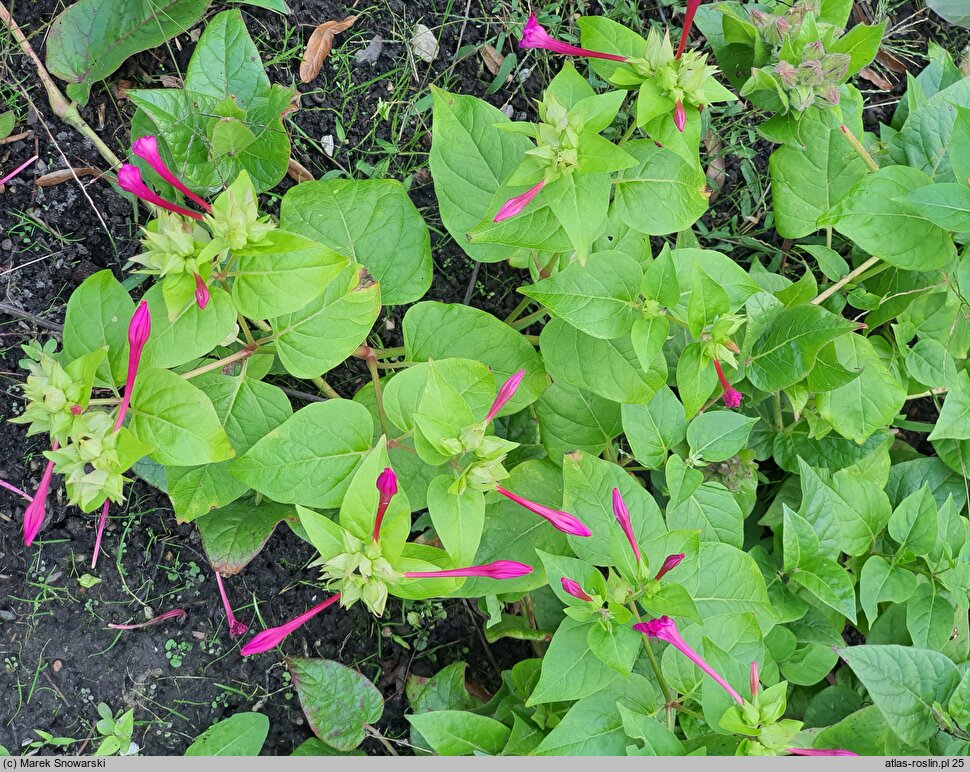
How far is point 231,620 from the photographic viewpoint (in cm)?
188

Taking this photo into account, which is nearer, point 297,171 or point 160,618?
point 160,618

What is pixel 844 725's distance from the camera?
6.09ft

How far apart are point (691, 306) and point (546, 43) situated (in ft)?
2.02

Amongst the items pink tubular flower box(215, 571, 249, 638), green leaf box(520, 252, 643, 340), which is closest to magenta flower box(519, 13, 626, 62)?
green leaf box(520, 252, 643, 340)

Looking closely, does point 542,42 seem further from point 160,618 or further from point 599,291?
point 160,618

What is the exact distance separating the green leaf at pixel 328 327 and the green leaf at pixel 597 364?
41 centimetres

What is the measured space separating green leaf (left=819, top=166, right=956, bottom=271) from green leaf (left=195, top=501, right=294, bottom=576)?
1.51 metres

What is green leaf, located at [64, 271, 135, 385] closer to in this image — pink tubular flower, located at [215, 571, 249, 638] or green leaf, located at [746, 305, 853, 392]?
pink tubular flower, located at [215, 571, 249, 638]

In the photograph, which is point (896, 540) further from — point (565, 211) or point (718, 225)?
point (565, 211)

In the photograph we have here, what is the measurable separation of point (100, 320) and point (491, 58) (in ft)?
4.59

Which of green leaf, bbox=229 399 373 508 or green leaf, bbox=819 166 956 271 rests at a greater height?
green leaf, bbox=819 166 956 271

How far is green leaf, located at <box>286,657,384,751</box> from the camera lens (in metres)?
1.94

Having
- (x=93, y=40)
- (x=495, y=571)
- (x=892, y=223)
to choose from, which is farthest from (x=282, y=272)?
(x=892, y=223)

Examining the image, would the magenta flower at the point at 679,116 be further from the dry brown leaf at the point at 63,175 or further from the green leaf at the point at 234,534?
the dry brown leaf at the point at 63,175
